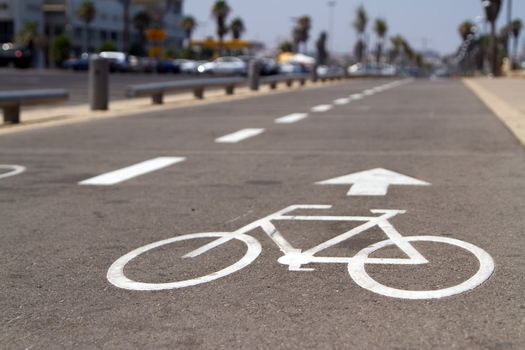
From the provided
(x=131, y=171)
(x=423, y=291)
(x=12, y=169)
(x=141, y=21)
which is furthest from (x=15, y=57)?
(x=423, y=291)

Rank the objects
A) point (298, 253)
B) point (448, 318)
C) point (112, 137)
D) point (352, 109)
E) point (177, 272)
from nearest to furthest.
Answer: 1. point (448, 318)
2. point (177, 272)
3. point (298, 253)
4. point (112, 137)
5. point (352, 109)

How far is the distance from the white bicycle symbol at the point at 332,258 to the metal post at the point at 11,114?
1108cm

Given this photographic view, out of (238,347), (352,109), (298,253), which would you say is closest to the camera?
Result: (238,347)

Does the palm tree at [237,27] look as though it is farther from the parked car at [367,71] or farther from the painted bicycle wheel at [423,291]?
the painted bicycle wheel at [423,291]

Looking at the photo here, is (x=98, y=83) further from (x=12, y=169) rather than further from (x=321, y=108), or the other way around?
(x=12, y=169)

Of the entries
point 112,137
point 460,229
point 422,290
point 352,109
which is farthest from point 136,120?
point 422,290

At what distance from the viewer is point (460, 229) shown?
20.8ft

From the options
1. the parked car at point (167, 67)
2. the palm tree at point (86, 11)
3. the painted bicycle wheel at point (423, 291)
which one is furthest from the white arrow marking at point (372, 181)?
the palm tree at point (86, 11)

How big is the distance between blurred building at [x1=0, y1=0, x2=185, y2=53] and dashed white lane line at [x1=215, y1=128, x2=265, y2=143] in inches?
3499

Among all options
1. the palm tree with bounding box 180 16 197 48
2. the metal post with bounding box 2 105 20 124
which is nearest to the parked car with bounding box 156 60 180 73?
the metal post with bounding box 2 105 20 124

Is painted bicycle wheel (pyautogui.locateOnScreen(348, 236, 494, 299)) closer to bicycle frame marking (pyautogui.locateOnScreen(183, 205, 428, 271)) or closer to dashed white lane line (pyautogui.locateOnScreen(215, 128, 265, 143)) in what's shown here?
bicycle frame marking (pyautogui.locateOnScreen(183, 205, 428, 271))

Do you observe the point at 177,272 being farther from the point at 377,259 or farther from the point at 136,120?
the point at 136,120

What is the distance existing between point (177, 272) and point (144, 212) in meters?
2.07

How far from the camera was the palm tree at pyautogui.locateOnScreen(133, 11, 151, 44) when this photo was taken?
118688 mm
